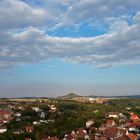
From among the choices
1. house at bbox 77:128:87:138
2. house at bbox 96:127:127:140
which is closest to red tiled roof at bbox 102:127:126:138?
house at bbox 96:127:127:140

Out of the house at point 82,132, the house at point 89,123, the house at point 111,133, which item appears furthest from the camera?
the house at point 89,123

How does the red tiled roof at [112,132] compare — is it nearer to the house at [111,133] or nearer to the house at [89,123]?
the house at [111,133]

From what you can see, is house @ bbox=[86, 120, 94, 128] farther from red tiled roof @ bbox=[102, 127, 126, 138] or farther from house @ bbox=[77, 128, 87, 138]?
red tiled roof @ bbox=[102, 127, 126, 138]

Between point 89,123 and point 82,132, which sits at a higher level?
point 89,123

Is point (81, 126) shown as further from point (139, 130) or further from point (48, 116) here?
point (48, 116)

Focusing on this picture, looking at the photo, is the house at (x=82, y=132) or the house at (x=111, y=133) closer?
the house at (x=82, y=132)

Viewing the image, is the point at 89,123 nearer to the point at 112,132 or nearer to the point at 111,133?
the point at 112,132

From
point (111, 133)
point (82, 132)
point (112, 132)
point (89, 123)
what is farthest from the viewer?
point (89, 123)

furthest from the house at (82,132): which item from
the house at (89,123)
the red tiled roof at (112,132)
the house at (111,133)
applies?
the house at (89,123)

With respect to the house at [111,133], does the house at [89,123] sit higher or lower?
higher

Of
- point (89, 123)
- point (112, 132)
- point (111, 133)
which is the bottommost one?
point (111, 133)

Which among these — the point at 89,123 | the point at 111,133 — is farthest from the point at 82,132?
the point at 89,123
